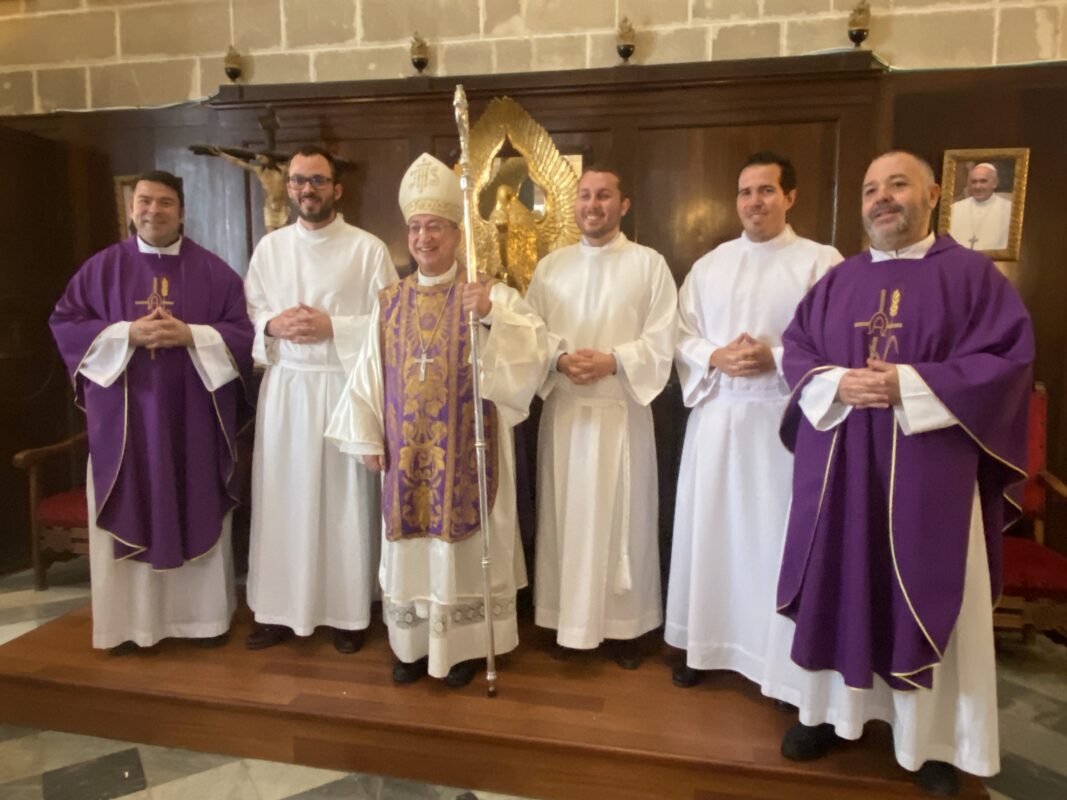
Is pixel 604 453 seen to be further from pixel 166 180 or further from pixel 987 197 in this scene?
pixel 987 197

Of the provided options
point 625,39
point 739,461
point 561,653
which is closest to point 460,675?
point 561,653

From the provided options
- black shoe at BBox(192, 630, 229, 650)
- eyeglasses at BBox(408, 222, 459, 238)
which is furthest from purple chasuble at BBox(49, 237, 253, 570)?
eyeglasses at BBox(408, 222, 459, 238)

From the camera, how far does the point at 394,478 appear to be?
3.08 m

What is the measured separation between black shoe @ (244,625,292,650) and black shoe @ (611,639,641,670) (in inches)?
59.9

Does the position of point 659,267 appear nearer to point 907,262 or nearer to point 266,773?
point 907,262

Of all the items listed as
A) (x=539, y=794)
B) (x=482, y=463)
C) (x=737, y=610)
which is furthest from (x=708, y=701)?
(x=482, y=463)

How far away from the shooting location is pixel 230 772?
9.63 ft

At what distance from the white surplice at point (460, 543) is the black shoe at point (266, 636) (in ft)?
2.34

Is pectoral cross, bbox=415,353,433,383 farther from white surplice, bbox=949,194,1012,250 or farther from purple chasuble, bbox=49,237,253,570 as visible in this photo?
white surplice, bbox=949,194,1012,250

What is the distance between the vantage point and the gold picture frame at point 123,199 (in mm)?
4996

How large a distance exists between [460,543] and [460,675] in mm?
537

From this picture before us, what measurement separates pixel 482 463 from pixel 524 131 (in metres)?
2.12

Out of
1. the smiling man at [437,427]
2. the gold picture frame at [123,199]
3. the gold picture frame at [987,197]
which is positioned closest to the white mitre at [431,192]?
the smiling man at [437,427]

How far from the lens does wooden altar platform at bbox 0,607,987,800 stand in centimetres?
264
